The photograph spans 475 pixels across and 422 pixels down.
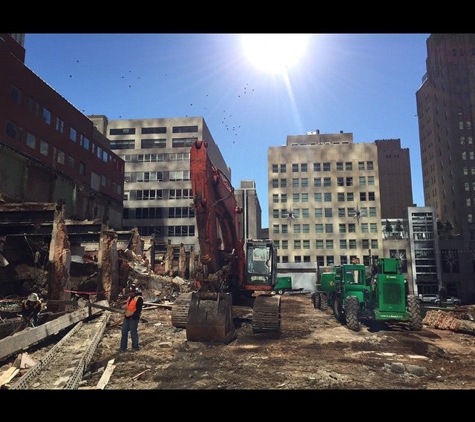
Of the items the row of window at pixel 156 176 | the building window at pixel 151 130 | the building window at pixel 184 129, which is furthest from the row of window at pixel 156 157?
the building window at pixel 151 130

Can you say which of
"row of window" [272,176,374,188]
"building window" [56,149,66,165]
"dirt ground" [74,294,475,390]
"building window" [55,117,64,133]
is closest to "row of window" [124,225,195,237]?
"row of window" [272,176,374,188]

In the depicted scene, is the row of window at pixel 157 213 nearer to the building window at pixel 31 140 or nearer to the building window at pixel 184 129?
the building window at pixel 184 129

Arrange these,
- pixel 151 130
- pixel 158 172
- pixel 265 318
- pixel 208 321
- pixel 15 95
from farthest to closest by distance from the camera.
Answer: pixel 151 130 → pixel 158 172 → pixel 15 95 → pixel 265 318 → pixel 208 321

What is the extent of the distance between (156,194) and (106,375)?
223 feet

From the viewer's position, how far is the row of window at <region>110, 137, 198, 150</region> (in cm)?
7849

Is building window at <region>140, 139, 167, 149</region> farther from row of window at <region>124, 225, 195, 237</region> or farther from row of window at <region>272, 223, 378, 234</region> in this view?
row of window at <region>272, 223, 378, 234</region>

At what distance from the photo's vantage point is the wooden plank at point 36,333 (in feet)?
27.9

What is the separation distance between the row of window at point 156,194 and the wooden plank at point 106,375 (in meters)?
64.9

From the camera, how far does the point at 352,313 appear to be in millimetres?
14812

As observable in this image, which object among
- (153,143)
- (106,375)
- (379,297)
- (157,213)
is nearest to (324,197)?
(157,213)

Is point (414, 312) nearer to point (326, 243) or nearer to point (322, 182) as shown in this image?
point (326, 243)

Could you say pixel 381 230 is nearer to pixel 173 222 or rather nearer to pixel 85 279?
pixel 173 222
